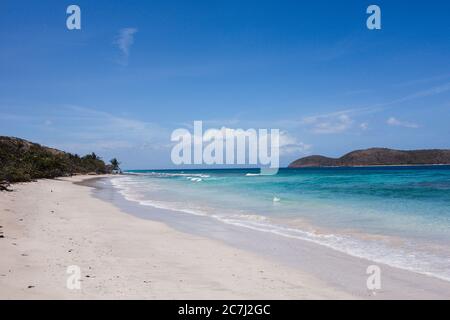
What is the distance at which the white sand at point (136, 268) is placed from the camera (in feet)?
18.1

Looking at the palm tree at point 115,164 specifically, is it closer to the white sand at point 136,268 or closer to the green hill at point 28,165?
the green hill at point 28,165

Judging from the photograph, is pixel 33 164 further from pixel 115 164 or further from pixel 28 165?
pixel 115 164

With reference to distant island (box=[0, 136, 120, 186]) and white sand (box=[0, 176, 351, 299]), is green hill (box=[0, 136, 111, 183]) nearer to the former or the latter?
distant island (box=[0, 136, 120, 186])

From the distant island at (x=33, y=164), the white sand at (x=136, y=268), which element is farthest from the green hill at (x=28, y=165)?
the white sand at (x=136, y=268)

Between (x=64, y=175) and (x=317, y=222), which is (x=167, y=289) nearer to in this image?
(x=317, y=222)

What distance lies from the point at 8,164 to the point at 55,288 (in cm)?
3769

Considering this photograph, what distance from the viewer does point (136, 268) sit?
688 centimetres

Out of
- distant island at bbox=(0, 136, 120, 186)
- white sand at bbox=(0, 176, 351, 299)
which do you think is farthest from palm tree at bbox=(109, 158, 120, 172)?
white sand at bbox=(0, 176, 351, 299)

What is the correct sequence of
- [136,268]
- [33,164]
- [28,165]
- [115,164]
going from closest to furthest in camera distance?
1. [136,268]
2. [28,165]
3. [33,164]
4. [115,164]

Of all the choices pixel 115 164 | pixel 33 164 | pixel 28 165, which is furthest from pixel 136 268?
pixel 115 164

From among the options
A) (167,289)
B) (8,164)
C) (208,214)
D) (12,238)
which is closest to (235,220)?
(208,214)

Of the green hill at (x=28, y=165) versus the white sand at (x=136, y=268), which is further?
the green hill at (x=28, y=165)

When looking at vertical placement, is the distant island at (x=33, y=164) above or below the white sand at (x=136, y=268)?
above
